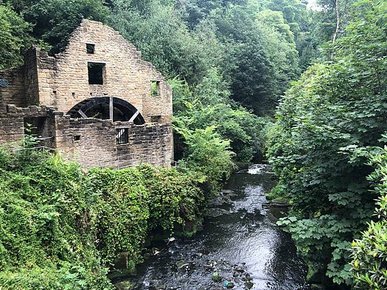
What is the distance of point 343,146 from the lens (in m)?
6.21

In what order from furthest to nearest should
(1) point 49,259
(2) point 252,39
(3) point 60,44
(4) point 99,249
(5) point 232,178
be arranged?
(2) point 252,39
(5) point 232,178
(3) point 60,44
(4) point 99,249
(1) point 49,259

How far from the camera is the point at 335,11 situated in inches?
1054

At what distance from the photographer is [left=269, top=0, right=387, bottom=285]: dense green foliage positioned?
599 centimetres

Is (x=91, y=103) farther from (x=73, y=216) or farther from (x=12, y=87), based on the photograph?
(x=73, y=216)

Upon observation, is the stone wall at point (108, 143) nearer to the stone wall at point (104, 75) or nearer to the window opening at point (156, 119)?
the window opening at point (156, 119)

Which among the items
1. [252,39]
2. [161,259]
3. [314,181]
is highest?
[252,39]

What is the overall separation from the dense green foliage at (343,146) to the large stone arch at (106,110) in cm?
941

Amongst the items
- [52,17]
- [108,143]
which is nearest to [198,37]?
[52,17]

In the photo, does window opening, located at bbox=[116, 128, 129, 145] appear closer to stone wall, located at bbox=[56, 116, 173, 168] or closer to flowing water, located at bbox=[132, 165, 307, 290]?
stone wall, located at bbox=[56, 116, 173, 168]

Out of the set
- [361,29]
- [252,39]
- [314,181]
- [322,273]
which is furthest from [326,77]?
[252,39]

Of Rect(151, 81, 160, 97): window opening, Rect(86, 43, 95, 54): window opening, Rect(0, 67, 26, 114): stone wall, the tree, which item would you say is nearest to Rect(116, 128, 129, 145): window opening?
Rect(0, 67, 26, 114): stone wall

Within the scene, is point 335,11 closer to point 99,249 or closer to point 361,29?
point 361,29

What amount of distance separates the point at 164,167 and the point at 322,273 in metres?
6.30

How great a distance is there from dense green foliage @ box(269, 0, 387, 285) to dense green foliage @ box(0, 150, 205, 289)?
4.24m
